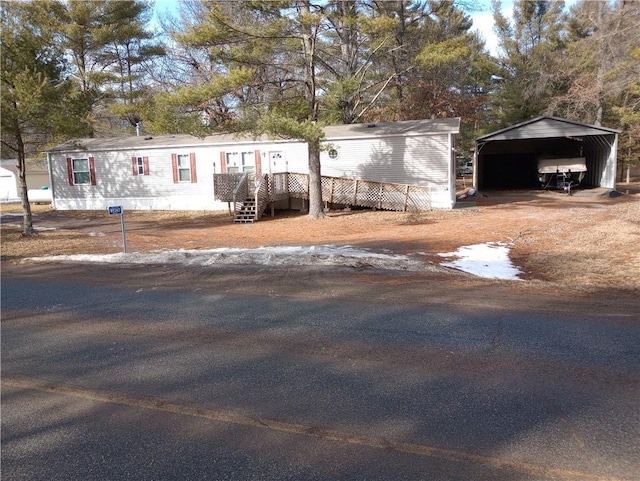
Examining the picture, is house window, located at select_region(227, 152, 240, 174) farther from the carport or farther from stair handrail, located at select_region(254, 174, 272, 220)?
the carport

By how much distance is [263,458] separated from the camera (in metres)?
2.84

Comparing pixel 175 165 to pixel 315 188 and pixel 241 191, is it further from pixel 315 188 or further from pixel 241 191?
pixel 315 188

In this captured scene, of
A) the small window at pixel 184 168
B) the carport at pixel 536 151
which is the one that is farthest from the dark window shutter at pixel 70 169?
the carport at pixel 536 151

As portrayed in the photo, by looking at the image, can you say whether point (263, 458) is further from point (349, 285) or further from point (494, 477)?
point (349, 285)

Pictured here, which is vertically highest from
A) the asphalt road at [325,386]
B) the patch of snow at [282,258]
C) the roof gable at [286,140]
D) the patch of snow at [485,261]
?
the roof gable at [286,140]

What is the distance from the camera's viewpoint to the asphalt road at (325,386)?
283 centimetres

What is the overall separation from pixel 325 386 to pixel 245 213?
15103mm

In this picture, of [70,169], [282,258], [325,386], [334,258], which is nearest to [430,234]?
[334,258]

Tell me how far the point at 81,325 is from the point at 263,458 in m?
3.79

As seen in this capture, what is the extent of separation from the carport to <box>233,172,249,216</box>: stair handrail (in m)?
13.8

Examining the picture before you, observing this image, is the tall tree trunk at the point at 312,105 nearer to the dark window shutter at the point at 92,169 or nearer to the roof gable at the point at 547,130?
the roof gable at the point at 547,130

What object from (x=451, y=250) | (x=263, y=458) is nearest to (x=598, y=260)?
(x=451, y=250)

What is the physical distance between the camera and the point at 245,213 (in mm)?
18484

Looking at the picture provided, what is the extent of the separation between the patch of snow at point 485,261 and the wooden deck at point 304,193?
865 centimetres
